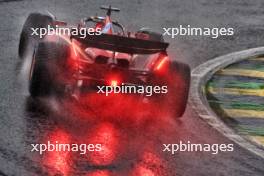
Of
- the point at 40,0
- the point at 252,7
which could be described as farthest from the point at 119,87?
the point at 252,7

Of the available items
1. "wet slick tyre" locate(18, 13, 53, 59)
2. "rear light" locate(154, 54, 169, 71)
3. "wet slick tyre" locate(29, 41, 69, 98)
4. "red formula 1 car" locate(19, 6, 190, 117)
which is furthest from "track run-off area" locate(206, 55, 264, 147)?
"wet slick tyre" locate(18, 13, 53, 59)

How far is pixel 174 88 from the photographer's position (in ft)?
32.5

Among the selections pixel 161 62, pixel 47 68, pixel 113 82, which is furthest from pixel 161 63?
pixel 47 68

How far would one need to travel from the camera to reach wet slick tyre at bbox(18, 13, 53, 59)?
1172 centimetres

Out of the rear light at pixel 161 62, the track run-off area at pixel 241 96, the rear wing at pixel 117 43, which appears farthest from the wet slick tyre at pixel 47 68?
the track run-off area at pixel 241 96

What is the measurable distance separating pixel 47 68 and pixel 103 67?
73 cm

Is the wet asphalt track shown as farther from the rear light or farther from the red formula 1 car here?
the rear light

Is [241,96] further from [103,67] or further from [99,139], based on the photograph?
[99,139]

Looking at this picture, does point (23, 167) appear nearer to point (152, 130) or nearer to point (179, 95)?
point (152, 130)

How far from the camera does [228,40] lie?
1534cm

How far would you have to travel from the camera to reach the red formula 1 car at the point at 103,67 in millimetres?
9484

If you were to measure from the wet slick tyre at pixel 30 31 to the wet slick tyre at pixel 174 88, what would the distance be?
8.39 ft

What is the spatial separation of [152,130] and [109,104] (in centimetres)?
81

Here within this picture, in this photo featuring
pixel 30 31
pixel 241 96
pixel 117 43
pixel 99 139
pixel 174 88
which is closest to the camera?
pixel 99 139
